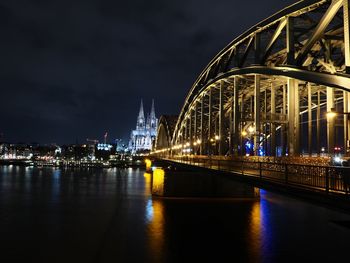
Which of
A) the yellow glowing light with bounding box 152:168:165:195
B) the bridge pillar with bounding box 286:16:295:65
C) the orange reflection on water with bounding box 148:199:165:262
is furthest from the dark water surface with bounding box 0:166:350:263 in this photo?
the bridge pillar with bounding box 286:16:295:65

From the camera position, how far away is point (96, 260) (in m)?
23.5

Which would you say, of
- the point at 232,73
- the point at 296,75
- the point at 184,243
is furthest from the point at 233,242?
the point at 232,73

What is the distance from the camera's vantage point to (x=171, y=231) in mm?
32781

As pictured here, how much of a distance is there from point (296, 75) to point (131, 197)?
38.8m

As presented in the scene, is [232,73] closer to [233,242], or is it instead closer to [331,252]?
[233,242]

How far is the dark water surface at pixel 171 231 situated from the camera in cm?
2495

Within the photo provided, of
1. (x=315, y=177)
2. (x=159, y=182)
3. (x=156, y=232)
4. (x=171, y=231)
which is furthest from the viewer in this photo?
(x=159, y=182)

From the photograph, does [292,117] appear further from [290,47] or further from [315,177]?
[315,177]

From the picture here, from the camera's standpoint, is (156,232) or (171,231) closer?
(156,232)

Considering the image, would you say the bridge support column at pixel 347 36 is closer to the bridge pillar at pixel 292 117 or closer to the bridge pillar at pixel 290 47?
the bridge pillar at pixel 290 47

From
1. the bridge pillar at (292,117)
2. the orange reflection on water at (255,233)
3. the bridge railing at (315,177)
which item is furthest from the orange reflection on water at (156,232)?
the bridge pillar at (292,117)

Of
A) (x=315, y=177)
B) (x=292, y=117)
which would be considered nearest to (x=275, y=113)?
(x=292, y=117)

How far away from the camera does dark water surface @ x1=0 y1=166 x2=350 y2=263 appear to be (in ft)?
81.9

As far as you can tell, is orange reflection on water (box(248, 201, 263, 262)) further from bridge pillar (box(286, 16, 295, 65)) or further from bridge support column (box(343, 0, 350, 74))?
bridge support column (box(343, 0, 350, 74))
